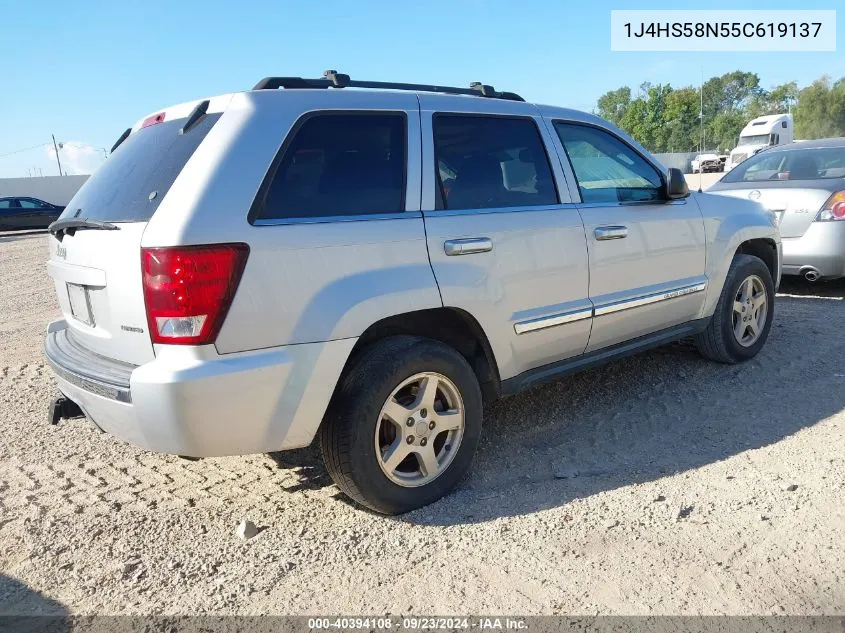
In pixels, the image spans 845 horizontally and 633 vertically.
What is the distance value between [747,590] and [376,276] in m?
1.86

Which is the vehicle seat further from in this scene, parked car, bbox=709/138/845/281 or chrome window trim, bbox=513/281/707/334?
parked car, bbox=709/138/845/281

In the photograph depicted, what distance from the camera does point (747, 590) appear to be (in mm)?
2486

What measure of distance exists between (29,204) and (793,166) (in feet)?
94.6

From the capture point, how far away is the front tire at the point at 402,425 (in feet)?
9.43

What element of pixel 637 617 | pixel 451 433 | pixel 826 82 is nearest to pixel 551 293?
pixel 451 433

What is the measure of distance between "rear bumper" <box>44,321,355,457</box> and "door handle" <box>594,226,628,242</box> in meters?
1.70

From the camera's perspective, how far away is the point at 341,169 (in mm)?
2955

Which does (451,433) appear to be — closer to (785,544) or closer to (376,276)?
(376,276)

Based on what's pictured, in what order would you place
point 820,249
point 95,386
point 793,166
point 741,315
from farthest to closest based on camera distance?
point 793,166 < point 820,249 < point 741,315 < point 95,386

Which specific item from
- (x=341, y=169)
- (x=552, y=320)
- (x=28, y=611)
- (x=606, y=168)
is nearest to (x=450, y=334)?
(x=552, y=320)

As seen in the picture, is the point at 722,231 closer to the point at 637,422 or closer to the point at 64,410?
the point at 637,422

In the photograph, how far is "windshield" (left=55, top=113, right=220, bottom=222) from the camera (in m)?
2.73

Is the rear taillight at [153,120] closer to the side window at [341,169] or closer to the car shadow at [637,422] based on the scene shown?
the side window at [341,169]

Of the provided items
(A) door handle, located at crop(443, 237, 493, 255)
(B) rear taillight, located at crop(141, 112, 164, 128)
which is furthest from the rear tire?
(B) rear taillight, located at crop(141, 112, 164, 128)
